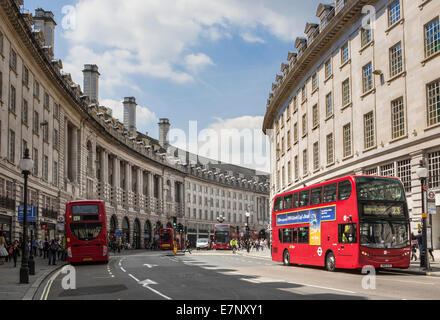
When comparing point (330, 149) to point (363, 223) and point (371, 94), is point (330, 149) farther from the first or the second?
point (363, 223)

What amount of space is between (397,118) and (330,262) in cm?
1112

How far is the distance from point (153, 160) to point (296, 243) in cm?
7077

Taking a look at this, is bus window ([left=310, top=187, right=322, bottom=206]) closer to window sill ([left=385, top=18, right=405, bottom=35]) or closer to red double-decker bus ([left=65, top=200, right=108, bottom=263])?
window sill ([left=385, top=18, right=405, bottom=35])

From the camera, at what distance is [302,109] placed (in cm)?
5112

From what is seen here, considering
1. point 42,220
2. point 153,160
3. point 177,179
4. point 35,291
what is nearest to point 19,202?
point 42,220

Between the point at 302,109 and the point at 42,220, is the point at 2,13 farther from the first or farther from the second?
the point at 302,109

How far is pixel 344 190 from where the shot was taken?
78.6ft

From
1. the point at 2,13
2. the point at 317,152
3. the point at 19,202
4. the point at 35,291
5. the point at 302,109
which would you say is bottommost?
the point at 35,291

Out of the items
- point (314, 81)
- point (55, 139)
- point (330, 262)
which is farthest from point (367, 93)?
point (55, 139)

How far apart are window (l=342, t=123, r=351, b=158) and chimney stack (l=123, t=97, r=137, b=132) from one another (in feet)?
197

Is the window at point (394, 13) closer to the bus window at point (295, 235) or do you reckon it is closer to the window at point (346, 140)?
the window at point (346, 140)

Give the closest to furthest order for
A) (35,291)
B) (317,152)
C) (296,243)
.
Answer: (35,291)
(296,243)
(317,152)

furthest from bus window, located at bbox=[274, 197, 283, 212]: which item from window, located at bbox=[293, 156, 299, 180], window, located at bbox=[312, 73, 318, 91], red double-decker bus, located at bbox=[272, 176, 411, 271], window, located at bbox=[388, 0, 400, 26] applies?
window, located at bbox=[293, 156, 299, 180]

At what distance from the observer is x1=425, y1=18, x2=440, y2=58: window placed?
28844 millimetres
